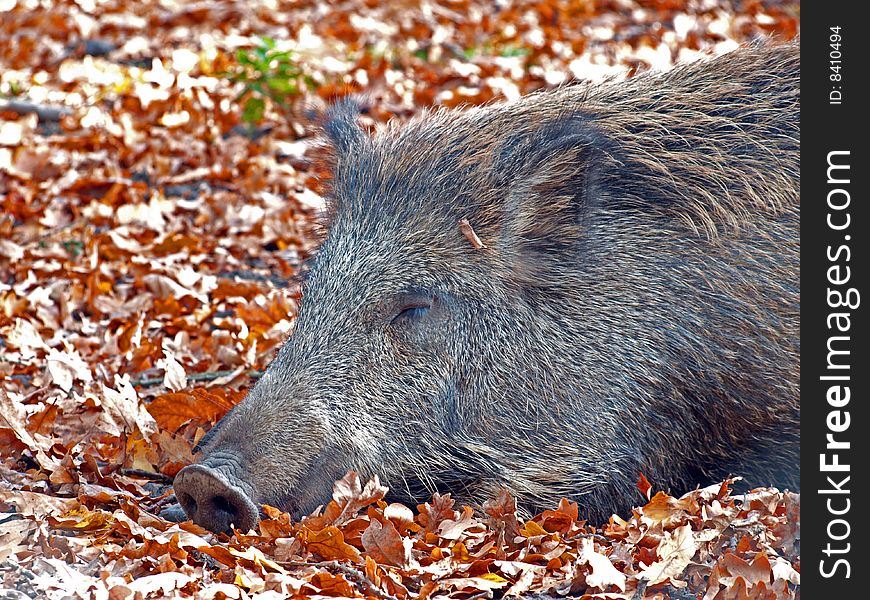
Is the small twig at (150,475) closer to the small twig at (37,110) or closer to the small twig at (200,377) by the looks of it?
the small twig at (200,377)

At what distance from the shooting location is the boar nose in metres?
3.70

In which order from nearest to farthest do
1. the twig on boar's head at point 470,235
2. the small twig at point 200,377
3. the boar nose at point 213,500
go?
the boar nose at point 213,500, the twig on boar's head at point 470,235, the small twig at point 200,377

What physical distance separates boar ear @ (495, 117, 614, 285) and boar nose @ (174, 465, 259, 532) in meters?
1.37

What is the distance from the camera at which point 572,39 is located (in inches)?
416

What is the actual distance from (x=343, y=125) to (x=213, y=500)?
6.47ft

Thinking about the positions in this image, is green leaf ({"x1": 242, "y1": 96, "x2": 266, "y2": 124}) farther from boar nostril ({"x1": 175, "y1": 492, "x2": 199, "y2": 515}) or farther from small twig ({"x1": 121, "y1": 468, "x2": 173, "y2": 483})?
boar nostril ({"x1": 175, "y1": 492, "x2": 199, "y2": 515})

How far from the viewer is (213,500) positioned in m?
3.77

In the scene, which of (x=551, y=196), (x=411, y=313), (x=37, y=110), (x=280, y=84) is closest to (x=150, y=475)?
(x=411, y=313)

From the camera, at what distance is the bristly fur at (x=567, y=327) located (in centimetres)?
418

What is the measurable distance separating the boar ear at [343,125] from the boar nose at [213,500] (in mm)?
1774

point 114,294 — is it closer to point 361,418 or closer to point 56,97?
point 361,418

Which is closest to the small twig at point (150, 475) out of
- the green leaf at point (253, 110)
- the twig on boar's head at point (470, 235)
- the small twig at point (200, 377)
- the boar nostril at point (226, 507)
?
the boar nostril at point (226, 507)

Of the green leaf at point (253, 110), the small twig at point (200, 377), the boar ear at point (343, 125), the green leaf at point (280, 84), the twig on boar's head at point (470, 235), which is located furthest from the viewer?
the green leaf at point (280, 84)

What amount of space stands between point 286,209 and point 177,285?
1288 mm
